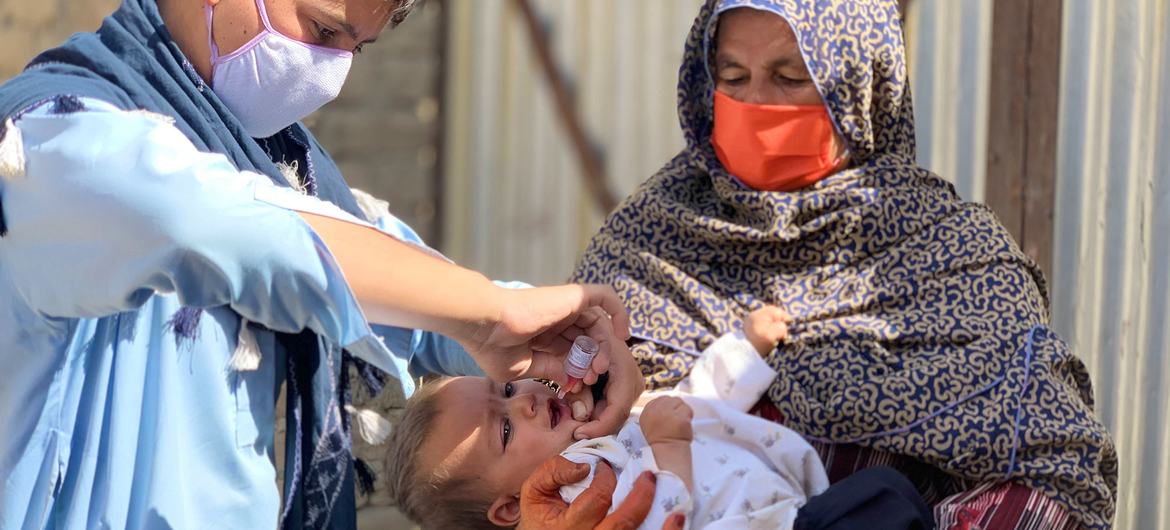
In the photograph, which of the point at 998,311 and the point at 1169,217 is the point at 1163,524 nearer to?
the point at 1169,217

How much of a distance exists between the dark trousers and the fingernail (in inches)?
18.3

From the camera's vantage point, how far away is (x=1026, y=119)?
393 centimetres

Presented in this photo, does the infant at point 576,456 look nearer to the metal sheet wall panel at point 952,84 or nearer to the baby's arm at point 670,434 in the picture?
the baby's arm at point 670,434

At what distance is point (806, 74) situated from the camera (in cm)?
331

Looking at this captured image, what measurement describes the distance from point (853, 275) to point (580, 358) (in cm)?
103

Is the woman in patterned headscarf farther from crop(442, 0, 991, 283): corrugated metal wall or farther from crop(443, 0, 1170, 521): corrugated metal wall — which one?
crop(442, 0, 991, 283): corrugated metal wall

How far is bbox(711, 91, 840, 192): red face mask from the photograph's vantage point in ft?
10.8

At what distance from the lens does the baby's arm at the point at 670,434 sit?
100 inches

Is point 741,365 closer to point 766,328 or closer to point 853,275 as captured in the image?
point 766,328

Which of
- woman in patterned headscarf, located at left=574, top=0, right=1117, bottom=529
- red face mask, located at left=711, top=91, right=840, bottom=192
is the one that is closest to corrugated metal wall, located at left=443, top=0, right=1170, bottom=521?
woman in patterned headscarf, located at left=574, top=0, right=1117, bottom=529

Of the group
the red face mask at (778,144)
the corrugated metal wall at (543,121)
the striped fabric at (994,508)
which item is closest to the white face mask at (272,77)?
the red face mask at (778,144)

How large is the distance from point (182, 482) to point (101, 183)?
0.52 meters

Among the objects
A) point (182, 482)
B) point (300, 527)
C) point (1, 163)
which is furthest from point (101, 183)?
point (300, 527)

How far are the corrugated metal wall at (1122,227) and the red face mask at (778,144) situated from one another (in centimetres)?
96
